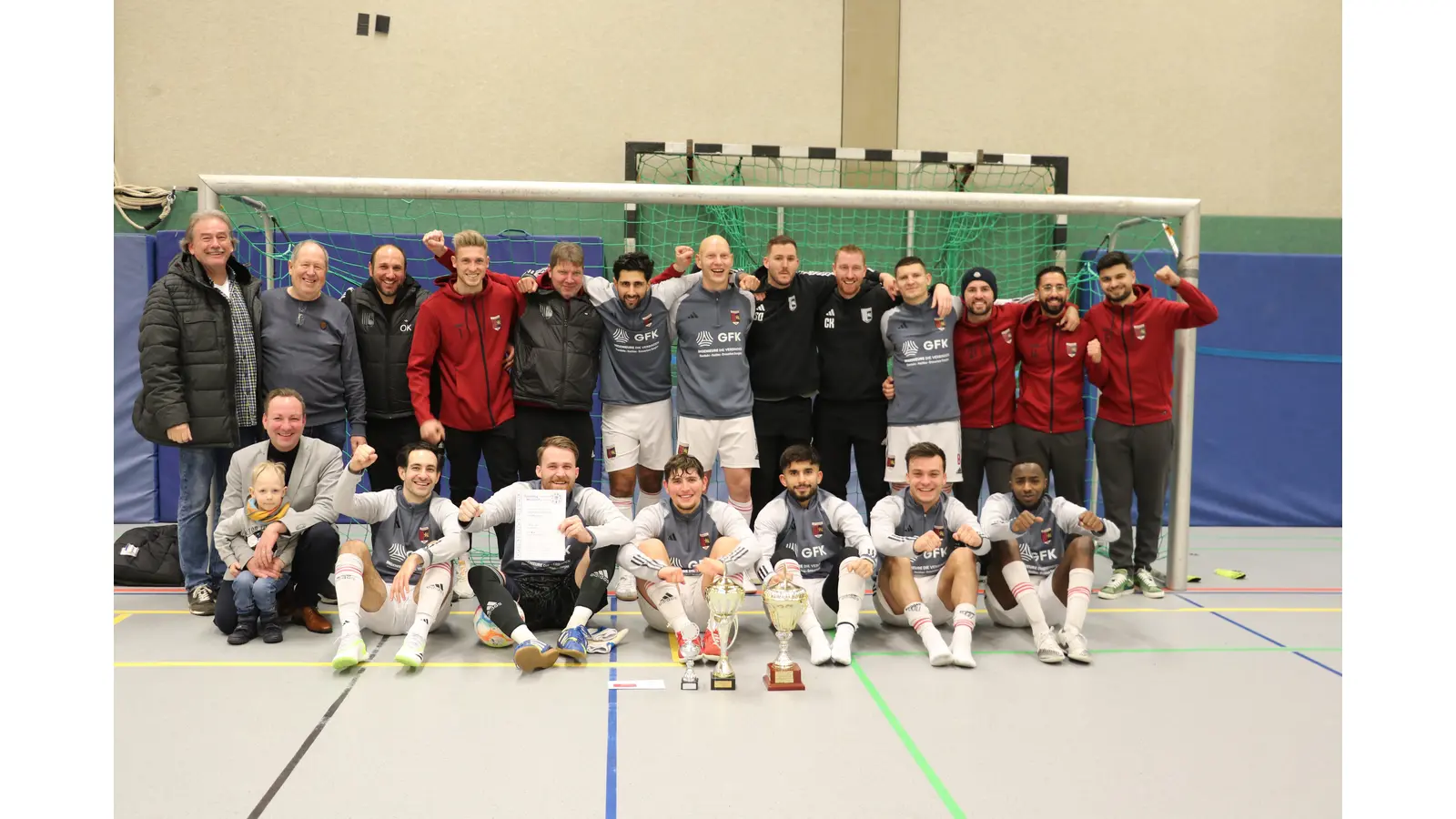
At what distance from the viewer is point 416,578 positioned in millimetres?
4719

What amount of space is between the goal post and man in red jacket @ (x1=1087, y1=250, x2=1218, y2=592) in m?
0.20

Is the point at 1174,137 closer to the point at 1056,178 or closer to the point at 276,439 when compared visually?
the point at 1056,178

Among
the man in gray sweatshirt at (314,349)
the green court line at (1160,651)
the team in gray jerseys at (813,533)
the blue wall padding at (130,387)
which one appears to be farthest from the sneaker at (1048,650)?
the blue wall padding at (130,387)

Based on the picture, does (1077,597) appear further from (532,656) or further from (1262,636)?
(532,656)

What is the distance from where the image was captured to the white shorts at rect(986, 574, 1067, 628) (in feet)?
15.9

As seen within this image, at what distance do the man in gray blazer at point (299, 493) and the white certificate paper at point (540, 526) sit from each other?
1.05 metres

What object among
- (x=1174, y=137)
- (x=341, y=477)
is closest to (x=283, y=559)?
(x=341, y=477)

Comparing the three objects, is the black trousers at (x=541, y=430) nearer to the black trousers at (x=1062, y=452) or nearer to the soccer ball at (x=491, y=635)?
the soccer ball at (x=491, y=635)

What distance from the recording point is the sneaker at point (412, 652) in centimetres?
407

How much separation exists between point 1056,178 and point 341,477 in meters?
7.08

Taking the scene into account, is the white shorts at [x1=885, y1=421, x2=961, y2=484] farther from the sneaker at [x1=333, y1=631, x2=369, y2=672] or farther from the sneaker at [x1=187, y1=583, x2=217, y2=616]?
the sneaker at [x1=187, y1=583, x2=217, y2=616]

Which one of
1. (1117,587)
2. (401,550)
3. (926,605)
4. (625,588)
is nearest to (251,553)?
(401,550)

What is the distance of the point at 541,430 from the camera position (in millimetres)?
5246

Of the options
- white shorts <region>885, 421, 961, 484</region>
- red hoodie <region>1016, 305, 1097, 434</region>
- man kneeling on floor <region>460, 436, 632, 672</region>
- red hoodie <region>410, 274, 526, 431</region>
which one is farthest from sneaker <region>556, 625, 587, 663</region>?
red hoodie <region>1016, 305, 1097, 434</region>
